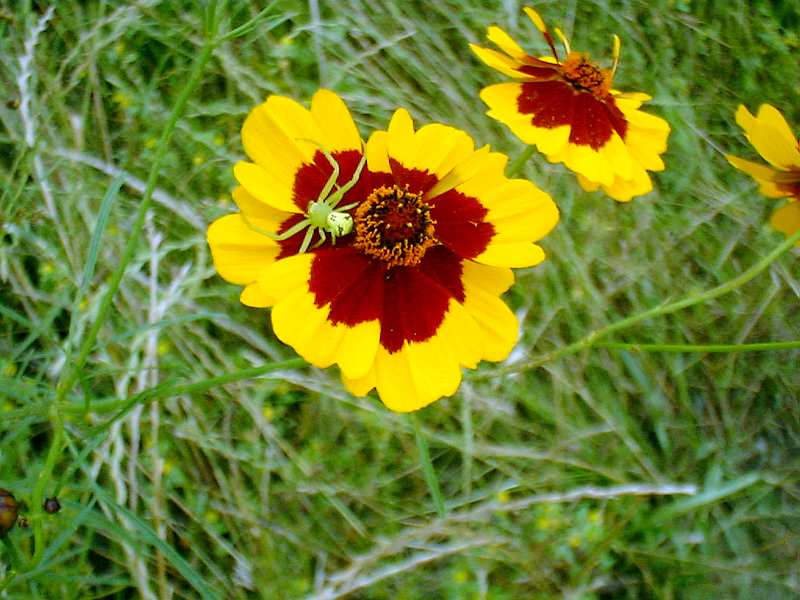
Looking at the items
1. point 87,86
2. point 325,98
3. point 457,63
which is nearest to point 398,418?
point 325,98

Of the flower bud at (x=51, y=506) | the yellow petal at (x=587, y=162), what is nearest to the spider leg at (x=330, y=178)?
the yellow petal at (x=587, y=162)

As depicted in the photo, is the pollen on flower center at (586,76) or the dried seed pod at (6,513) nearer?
the dried seed pod at (6,513)

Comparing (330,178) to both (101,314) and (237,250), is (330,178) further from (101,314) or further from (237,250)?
(101,314)

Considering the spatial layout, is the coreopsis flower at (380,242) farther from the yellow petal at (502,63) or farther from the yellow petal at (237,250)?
the yellow petal at (502,63)

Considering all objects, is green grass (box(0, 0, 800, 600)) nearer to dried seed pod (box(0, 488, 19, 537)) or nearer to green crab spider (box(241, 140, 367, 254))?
dried seed pod (box(0, 488, 19, 537))

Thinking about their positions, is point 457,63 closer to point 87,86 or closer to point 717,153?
point 717,153

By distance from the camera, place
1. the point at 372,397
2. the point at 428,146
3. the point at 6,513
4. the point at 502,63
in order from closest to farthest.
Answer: the point at 6,513 < the point at 428,146 < the point at 502,63 < the point at 372,397

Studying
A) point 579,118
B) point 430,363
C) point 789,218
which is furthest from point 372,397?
point 789,218
